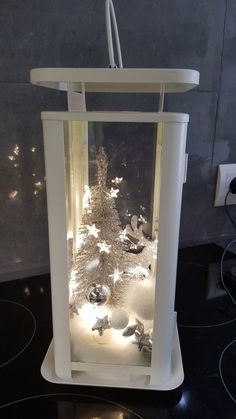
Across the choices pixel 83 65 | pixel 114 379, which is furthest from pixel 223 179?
pixel 114 379

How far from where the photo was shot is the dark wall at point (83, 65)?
0.66 meters

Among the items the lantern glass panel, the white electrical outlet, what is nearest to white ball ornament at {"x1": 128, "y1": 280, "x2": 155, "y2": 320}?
the lantern glass panel

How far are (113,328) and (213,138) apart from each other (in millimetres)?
595

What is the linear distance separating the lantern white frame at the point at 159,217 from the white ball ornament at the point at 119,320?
0.05 m

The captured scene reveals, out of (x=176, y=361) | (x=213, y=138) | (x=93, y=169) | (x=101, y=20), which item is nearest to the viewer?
(x=93, y=169)

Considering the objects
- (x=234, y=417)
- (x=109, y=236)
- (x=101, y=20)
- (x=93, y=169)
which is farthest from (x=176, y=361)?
(x=101, y=20)

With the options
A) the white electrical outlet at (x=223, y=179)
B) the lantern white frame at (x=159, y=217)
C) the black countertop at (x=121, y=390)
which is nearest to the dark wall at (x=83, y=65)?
the white electrical outlet at (x=223, y=179)

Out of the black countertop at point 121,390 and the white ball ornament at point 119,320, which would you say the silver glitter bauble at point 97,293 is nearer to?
the white ball ornament at point 119,320

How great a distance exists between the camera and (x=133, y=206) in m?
0.44

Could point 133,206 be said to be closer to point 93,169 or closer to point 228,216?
point 93,169

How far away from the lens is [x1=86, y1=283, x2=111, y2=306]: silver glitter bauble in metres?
0.49

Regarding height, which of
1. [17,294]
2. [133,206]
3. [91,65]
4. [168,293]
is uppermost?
[91,65]

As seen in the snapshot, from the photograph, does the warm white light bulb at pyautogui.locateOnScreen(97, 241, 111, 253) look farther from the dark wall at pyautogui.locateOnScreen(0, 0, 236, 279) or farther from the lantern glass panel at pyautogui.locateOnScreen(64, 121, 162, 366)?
the dark wall at pyautogui.locateOnScreen(0, 0, 236, 279)

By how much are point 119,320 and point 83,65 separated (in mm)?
542
